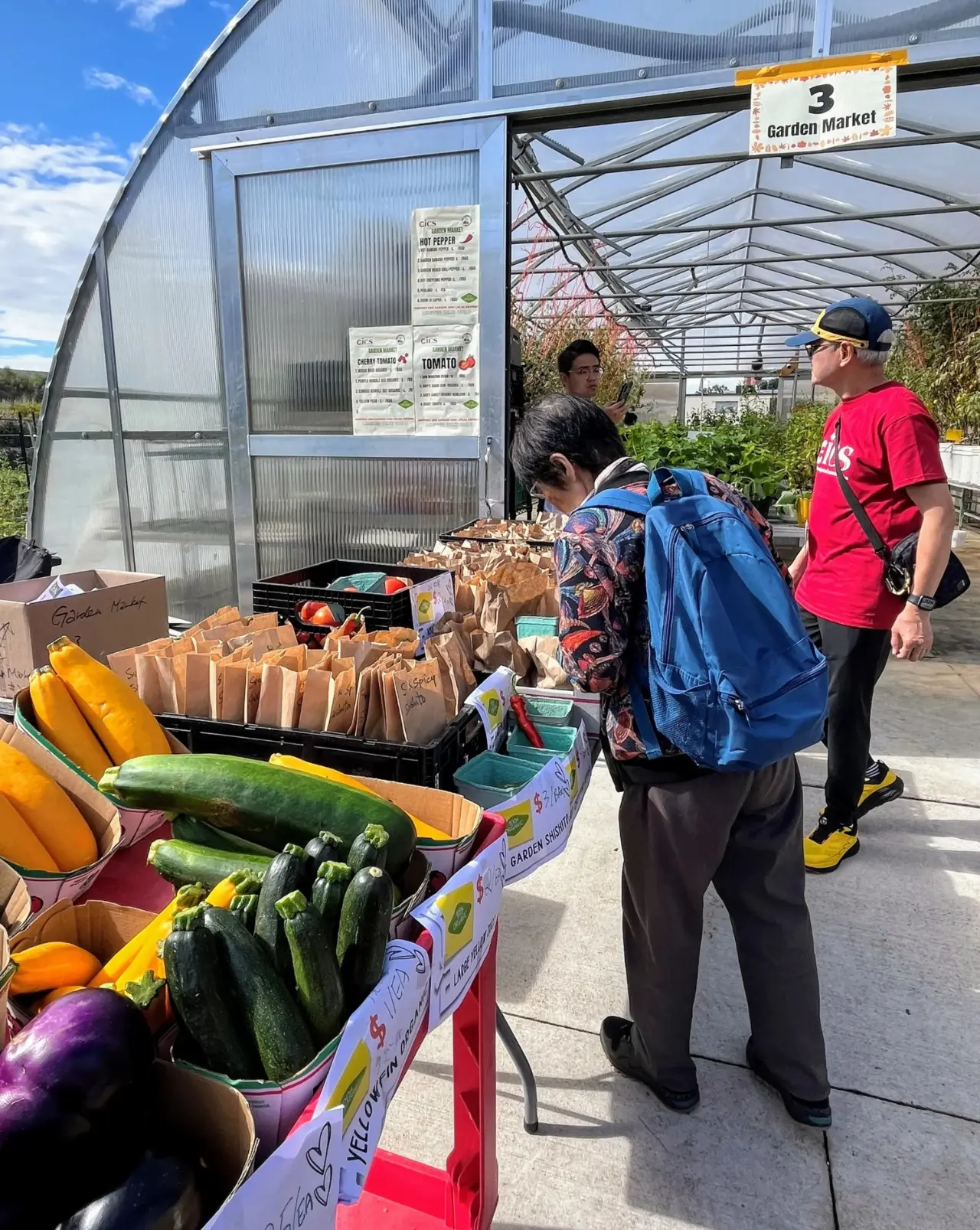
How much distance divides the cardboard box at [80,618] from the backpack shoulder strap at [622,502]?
163 centimetres

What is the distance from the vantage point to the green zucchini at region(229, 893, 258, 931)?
99 cm

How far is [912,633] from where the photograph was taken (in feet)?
8.91

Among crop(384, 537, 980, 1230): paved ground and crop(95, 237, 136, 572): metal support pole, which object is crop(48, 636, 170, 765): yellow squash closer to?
crop(384, 537, 980, 1230): paved ground

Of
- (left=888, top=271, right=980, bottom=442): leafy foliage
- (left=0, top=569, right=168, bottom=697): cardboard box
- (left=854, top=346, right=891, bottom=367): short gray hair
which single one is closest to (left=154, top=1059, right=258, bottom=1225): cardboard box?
(left=0, top=569, right=168, bottom=697): cardboard box

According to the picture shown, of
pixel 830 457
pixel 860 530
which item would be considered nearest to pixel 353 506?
pixel 830 457

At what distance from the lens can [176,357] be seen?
5.10m

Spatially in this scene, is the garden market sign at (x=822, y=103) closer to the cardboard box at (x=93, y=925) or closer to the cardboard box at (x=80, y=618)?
the cardboard box at (x=80, y=618)

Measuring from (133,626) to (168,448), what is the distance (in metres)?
3.01

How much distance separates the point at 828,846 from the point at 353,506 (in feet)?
10.5

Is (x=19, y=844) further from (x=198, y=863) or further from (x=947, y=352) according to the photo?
(x=947, y=352)

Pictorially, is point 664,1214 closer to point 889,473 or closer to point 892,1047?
point 892,1047

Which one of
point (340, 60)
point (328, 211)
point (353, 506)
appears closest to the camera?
point (340, 60)

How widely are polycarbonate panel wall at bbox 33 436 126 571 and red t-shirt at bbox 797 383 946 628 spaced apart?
4.71 metres

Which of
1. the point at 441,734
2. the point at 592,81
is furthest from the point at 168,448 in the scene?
the point at 441,734
